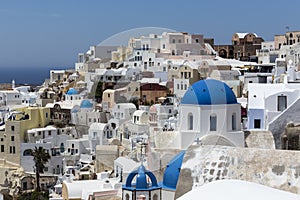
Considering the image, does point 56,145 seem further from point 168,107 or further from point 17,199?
point 168,107

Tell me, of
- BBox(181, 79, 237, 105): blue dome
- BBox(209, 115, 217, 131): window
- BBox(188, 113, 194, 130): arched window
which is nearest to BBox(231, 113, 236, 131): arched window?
BBox(181, 79, 237, 105): blue dome

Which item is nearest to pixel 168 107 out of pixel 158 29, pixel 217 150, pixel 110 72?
pixel 110 72

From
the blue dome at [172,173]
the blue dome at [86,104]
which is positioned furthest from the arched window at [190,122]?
the blue dome at [86,104]

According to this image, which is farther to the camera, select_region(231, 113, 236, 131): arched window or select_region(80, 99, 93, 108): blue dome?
select_region(80, 99, 93, 108): blue dome

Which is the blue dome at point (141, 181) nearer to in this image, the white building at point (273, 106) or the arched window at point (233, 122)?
A: the arched window at point (233, 122)

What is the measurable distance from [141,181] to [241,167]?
4.96 feet

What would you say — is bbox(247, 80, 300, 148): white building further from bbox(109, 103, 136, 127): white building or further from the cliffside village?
bbox(109, 103, 136, 127): white building

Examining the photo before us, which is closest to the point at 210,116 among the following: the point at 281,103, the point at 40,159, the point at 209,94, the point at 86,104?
the point at 209,94

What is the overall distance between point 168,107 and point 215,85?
8.34m

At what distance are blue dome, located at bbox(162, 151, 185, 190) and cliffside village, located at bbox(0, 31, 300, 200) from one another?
0.02 meters

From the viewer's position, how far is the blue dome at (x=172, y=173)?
349 inches

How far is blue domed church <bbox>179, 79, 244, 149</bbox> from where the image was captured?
1016 cm

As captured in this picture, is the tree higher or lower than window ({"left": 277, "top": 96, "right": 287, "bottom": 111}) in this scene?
lower

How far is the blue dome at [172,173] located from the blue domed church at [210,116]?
1.03m
